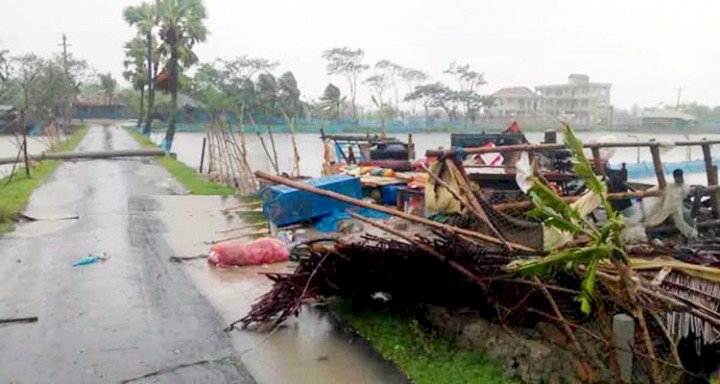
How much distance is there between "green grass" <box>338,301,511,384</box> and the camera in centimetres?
507

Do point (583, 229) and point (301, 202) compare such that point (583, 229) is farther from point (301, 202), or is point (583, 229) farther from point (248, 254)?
point (301, 202)

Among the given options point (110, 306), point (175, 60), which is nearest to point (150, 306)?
point (110, 306)

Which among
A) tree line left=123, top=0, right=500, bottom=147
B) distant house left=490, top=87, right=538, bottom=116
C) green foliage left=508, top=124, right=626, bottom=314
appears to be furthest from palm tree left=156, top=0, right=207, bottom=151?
distant house left=490, top=87, right=538, bottom=116

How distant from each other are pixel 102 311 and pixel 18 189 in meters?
10.9

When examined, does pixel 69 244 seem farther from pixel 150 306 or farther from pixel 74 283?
pixel 150 306

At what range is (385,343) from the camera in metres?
5.78

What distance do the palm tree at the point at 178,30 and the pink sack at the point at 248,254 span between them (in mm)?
25832

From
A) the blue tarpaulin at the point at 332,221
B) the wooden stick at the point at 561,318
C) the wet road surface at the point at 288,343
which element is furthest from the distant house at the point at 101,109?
the wooden stick at the point at 561,318

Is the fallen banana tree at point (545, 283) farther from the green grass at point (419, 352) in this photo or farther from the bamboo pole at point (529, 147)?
the bamboo pole at point (529, 147)

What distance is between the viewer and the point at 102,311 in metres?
6.87

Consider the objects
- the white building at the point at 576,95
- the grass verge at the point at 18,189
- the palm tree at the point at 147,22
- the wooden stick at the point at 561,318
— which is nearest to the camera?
the wooden stick at the point at 561,318

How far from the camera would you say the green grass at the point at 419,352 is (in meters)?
5.07

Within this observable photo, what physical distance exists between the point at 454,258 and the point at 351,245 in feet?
3.42

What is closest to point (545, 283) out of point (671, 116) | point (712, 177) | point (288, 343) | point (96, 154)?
point (288, 343)
